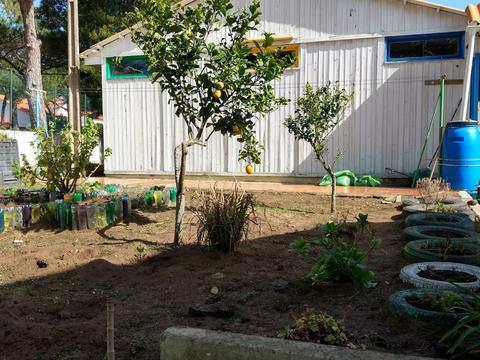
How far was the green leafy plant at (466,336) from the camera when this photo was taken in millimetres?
2326

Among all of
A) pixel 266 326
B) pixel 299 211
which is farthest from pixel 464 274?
pixel 299 211

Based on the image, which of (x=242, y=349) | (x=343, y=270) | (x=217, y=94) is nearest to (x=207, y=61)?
(x=217, y=94)

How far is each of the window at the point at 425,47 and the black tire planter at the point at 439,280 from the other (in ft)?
27.6

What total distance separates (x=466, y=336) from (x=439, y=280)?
124cm

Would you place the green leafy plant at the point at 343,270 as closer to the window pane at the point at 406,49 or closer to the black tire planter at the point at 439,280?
the black tire planter at the point at 439,280

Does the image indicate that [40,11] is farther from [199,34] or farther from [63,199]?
[199,34]

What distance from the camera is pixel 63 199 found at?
7219mm

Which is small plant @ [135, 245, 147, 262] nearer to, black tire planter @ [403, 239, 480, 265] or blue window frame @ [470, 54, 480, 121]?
black tire planter @ [403, 239, 480, 265]

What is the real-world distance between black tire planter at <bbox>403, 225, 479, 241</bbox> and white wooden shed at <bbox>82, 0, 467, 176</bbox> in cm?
645

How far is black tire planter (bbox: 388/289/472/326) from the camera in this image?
2791mm

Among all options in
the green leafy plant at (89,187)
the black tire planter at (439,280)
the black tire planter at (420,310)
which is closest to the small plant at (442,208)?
the black tire planter at (439,280)

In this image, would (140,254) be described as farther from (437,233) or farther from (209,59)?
(437,233)

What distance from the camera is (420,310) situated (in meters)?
2.92

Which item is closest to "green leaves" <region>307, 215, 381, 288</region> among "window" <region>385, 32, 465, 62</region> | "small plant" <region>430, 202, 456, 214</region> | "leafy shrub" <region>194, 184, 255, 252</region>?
"leafy shrub" <region>194, 184, 255, 252</region>
